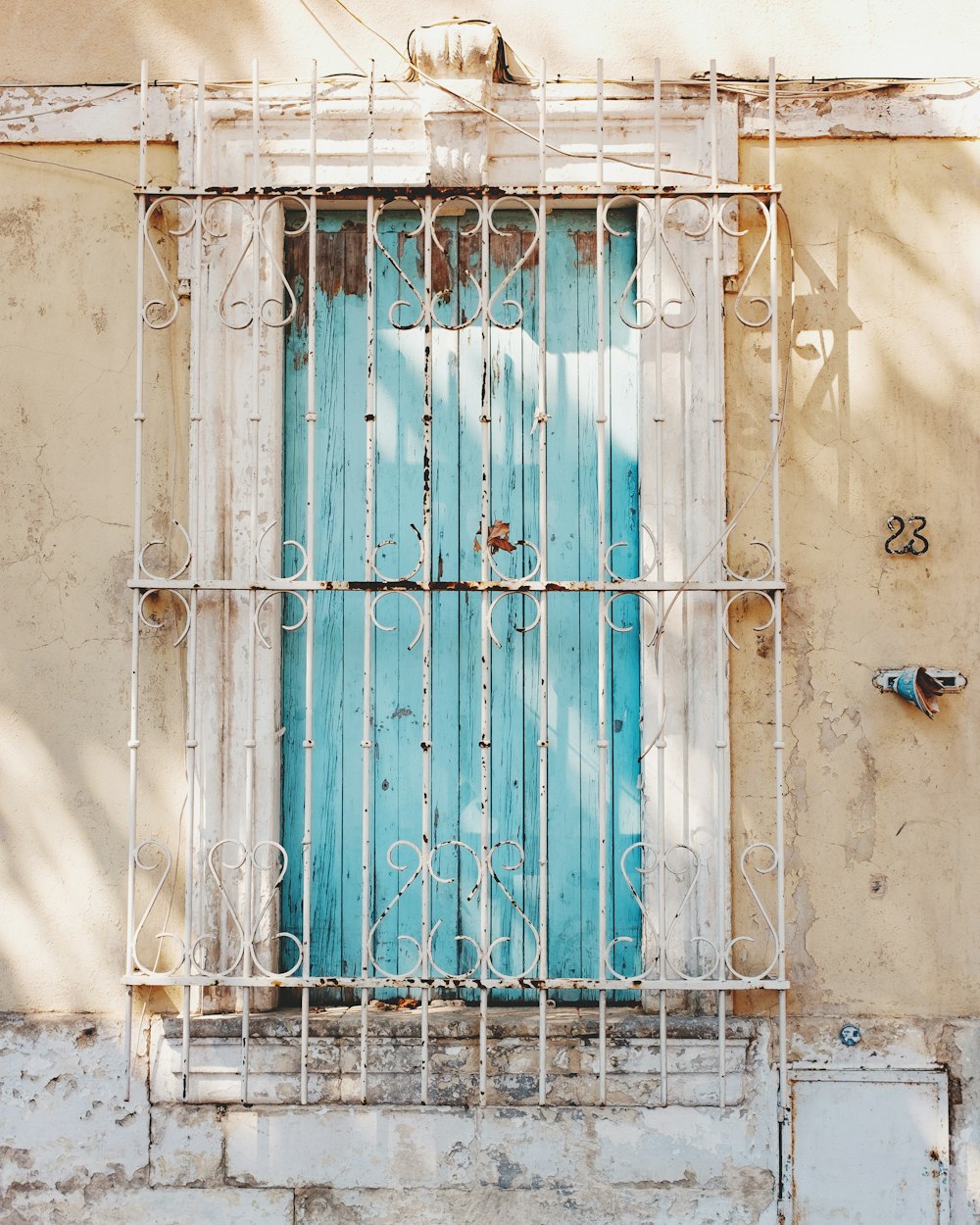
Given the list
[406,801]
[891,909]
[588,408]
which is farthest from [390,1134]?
[588,408]

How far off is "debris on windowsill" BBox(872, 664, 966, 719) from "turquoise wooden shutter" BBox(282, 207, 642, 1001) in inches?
26.8

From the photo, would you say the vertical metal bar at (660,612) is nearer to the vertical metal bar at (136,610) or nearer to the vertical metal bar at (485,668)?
the vertical metal bar at (485,668)

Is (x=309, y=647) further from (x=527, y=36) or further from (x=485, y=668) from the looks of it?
(x=527, y=36)

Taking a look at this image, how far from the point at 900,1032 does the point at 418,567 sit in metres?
1.79

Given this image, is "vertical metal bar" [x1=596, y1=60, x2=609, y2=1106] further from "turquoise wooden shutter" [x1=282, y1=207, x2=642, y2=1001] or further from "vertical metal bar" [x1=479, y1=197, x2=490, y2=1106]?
"vertical metal bar" [x1=479, y1=197, x2=490, y2=1106]

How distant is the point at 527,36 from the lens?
3.29 m

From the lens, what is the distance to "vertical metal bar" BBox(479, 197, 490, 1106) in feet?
9.93

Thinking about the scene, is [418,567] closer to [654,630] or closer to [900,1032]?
[654,630]

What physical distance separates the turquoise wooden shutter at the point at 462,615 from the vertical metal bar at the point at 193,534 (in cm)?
26

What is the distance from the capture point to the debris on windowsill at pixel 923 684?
3049 millimetres

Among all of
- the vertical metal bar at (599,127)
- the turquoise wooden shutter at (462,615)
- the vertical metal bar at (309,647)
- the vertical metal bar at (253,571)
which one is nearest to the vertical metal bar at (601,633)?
the vertical metal bar at (599,127)

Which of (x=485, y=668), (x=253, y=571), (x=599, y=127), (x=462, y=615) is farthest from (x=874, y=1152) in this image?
(x=599, y=127)

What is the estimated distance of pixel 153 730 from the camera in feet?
10.5

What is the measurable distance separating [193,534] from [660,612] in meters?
1.27
